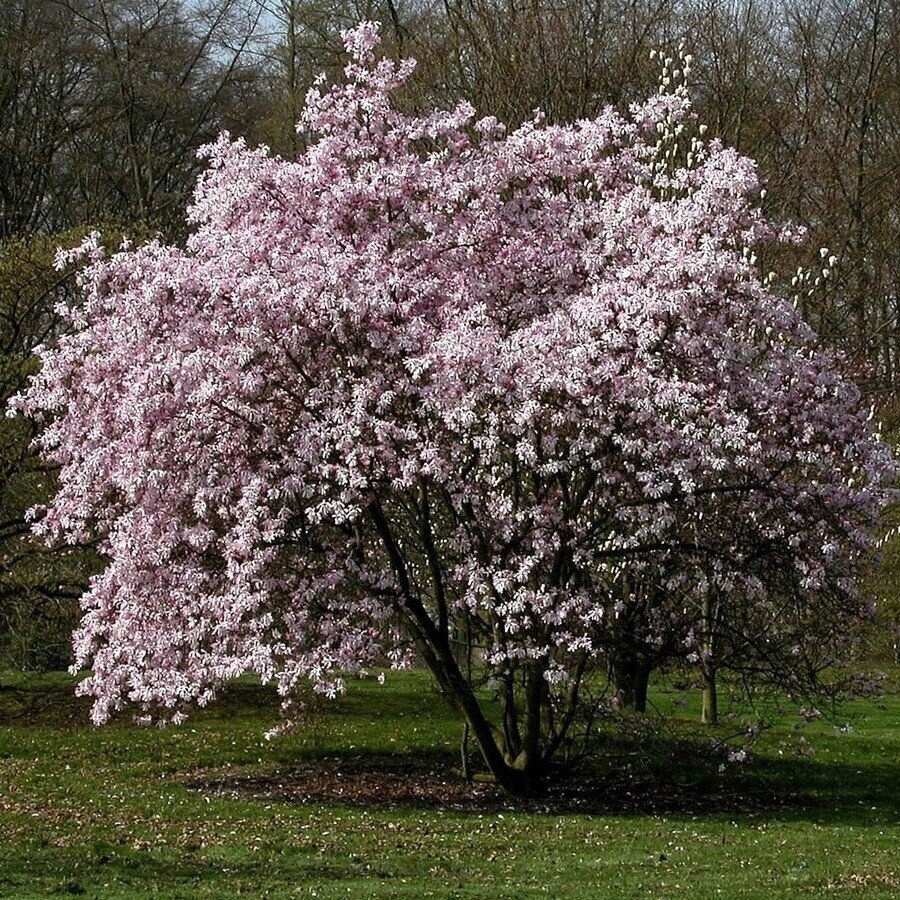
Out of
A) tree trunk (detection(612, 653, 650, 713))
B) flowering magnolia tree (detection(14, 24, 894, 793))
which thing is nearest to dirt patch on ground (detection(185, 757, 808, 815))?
tree trunk (detection(612, 653, 650, 713))

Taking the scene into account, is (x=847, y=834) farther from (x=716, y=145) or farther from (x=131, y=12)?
(x=131, y=12)

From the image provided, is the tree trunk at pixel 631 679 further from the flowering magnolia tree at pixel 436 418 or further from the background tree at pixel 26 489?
the background tree at pixel 26 489

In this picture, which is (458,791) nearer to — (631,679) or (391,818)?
(391,818)

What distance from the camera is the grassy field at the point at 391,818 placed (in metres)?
12.2

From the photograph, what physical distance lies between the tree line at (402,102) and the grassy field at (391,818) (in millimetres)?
2220

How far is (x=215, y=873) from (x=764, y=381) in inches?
311

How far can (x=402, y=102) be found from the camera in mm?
24234

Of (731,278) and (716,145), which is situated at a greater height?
(716,145)

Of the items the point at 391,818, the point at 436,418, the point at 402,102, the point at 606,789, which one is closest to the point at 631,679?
the point at 606,789

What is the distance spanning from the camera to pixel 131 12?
35094mm

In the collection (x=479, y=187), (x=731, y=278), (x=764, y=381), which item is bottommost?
(x=764, y=381)

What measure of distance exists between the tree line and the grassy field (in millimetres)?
2220

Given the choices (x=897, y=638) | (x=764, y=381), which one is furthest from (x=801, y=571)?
(x=897, y=638)

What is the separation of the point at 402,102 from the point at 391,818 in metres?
13.1
